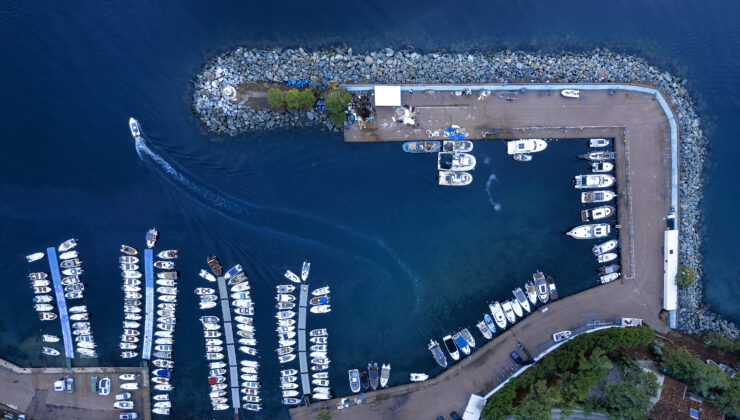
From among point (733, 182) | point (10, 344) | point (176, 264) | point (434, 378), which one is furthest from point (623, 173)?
point (10, 344)

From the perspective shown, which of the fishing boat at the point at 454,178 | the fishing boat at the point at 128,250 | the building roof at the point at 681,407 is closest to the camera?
the building roof at the point at 681,407

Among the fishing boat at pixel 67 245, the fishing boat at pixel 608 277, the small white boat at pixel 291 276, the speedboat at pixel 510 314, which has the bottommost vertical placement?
the speedboat at pixel 510 314

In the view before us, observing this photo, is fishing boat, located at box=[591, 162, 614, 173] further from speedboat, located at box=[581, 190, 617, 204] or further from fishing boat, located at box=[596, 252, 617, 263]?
fishing boat, located at box=[596, 252, 617, 263]

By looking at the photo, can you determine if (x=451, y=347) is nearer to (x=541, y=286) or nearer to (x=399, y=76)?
(x=541, y=286)

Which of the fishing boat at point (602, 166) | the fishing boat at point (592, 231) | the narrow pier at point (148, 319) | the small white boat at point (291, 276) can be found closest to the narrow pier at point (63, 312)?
the narrow pier at point (148, 319)

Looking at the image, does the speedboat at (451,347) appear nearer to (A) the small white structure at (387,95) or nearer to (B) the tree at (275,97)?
(A) the small white structure at (387,95)

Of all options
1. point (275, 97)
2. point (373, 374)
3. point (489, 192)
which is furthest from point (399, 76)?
point (373, 374)

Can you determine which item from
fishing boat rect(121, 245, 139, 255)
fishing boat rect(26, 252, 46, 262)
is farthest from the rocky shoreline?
fishing boat rect(26, 252, 46, 262)

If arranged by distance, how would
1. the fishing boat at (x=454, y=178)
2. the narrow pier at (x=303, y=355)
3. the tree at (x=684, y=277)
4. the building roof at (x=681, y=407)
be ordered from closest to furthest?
the building roof at (x=681, y=407)
the tree at (x=684, y=277)
the fishing boat at (x=454, y=178)
the narrow pier at (x=303, y=355)
